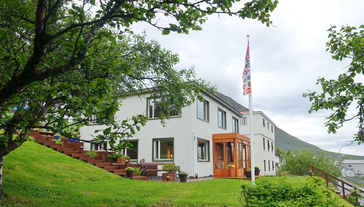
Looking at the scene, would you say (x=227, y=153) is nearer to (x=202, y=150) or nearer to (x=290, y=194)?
(x=202, y=150)

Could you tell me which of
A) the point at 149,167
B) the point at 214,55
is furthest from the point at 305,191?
the point at 149,167

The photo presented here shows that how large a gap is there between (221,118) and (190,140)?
611 cm

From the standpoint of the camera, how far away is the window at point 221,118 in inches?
865

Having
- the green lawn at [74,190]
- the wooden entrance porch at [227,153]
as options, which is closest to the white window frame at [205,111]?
the wooden entrance porch at [227,153]

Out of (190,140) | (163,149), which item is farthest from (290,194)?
(163,149)

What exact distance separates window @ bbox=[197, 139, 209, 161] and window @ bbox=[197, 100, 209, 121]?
1717mm

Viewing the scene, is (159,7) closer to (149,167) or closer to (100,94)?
(100,94)

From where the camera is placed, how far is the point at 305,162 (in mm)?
33188

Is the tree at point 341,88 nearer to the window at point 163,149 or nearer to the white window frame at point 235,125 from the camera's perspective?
the window at point 163,149

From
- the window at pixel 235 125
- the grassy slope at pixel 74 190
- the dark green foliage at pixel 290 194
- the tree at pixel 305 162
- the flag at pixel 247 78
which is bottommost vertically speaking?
the tree at pixel 305 162

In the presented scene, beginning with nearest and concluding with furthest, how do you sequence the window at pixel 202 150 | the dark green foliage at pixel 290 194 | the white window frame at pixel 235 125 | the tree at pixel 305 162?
the dark green foliage at pixel 290 194 → the window at pixel 202 150 → the white window frame at pixel 235 125 → the tree at pixel 305 162

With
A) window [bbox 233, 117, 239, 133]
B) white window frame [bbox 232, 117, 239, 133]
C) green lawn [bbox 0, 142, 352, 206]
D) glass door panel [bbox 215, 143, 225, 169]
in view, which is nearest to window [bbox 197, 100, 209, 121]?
glass door panel [bbox 215, 143, 225, 169]

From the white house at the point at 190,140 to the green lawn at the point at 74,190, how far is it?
487 centimetres

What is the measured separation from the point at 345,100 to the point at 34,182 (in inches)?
441
